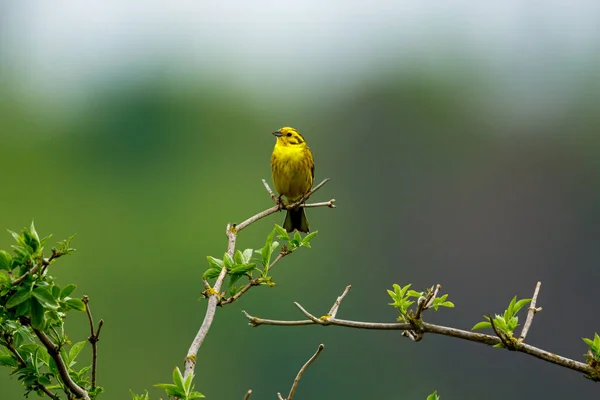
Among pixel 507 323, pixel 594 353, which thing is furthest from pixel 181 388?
pixel 594 353

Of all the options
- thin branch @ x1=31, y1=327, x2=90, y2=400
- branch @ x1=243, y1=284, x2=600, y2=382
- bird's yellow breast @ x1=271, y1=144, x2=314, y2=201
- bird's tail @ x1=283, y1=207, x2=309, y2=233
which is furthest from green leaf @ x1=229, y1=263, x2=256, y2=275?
bird's yellow breast @ x1=271, y1=144, x2=314, y2=201

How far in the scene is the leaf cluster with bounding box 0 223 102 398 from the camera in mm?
3672

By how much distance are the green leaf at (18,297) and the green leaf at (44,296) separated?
0.03 meters

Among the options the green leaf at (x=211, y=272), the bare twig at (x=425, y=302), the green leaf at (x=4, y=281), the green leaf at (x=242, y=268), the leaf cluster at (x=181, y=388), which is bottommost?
the leaf cluster at (x=181, y=388)

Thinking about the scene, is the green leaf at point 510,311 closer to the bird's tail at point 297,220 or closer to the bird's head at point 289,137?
the bird's tail at point 297,220

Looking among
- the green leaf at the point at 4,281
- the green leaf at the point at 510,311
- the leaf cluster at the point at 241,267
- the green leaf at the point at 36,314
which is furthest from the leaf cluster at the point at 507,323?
the green leaf at the point at 4,281

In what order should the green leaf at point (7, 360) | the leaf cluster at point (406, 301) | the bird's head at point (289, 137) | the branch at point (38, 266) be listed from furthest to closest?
the bird's head at point (289, 137) < the leaf cluster at point (406, 301) < the green leaf at point (7, 360) < the branch at point (38, 266)

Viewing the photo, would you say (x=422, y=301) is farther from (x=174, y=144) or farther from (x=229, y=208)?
(x=174, y=144)

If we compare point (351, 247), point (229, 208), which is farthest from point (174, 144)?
point (351, 247)

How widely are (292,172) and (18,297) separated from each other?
247 inches

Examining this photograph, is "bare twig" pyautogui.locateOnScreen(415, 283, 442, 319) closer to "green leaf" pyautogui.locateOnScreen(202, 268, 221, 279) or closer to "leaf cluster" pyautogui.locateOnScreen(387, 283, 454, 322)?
"leaf cluster" pyautogui.locateOnScreen(387, 283, 454, 322)

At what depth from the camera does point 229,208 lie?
199ft

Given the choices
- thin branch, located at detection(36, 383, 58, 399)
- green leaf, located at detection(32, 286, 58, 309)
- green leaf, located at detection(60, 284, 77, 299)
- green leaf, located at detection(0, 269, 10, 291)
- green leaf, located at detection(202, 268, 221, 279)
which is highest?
green leaf, located at detection(0, 269, 10, 291)

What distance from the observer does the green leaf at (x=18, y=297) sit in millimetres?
3633
